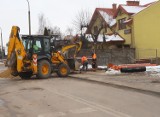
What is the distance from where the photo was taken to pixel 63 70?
25.3 metres

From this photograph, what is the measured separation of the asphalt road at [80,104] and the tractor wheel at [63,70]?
8986 millimetres

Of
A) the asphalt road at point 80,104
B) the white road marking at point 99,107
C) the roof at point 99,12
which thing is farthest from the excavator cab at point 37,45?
the roof at point 99,12

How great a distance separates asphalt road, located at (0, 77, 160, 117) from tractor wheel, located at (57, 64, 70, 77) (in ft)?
29.5

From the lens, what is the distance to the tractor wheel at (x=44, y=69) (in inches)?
926

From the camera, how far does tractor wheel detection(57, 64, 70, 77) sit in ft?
82.3

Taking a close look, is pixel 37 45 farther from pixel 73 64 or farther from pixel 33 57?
pixel 73 64

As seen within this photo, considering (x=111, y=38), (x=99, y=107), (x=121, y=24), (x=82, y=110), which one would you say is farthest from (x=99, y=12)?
(x=82, y=110)

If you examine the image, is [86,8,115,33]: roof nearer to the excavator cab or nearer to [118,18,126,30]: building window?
[118,18,126,30]: building window

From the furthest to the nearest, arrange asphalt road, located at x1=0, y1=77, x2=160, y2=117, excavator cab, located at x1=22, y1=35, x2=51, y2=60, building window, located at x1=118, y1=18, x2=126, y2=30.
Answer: building window, located at x1=118, y1=18, x2=126, y2=30, excavator cab, located at x1=22, y1=35, x2=51, y2=60, asphalt road, located at x1=0, y1=77, x2=160, y2=117

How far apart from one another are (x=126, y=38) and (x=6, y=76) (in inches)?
845

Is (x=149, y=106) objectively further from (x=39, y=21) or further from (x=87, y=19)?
(x=39, y=21)

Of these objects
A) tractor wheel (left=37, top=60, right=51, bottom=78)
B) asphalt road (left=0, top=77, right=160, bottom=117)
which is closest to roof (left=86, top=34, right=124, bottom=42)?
tractor wheel (left=37, top=60, right=51, bottom=78)

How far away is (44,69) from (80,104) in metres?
12.0

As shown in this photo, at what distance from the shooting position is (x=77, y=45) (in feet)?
93.0
